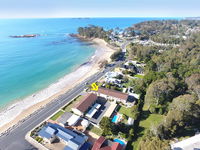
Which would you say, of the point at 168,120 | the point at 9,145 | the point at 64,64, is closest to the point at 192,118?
the point at 168,120

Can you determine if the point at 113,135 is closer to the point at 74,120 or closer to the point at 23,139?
the point at 74,120

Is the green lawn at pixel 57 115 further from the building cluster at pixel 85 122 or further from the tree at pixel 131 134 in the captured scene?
the tree at pixel 131 134

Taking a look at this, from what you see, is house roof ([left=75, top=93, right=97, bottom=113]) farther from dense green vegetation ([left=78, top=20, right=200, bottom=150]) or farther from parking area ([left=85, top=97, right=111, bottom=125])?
dense green vegetation ([left=78, top=20, right=200, bottom=150])

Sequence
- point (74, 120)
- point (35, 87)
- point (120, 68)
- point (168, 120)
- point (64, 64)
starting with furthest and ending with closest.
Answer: point (64, 64), point (120, 68), point (35, 87), point (74, 120), point (168, 120)

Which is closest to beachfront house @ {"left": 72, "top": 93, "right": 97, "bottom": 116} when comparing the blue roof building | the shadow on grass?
the blue roof building

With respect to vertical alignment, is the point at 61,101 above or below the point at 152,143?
below

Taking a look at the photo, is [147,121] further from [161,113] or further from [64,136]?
[64,136]

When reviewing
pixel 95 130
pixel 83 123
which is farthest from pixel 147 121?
pixel 83 123
